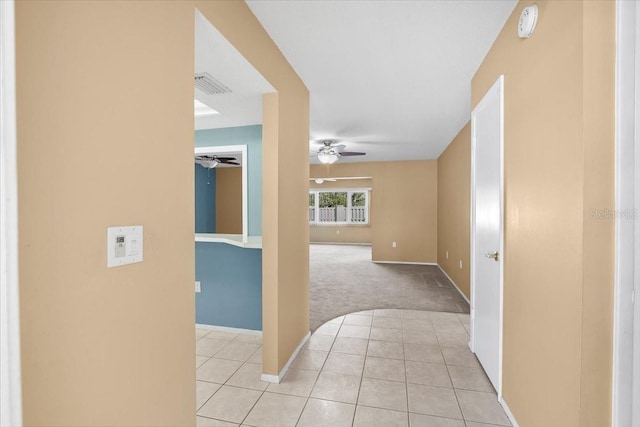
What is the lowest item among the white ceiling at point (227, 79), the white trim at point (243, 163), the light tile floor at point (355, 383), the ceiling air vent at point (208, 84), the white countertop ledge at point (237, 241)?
the light tile floor at point (355, 383)

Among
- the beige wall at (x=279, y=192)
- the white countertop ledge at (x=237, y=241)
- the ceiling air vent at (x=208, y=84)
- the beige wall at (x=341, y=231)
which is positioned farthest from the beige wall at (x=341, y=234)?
the ceiling air vent at (x=208, y=84)

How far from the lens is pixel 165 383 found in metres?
1.08

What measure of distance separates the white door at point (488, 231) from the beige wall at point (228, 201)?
10.2 feet

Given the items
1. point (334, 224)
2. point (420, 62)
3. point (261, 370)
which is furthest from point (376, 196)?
point (261, 370)

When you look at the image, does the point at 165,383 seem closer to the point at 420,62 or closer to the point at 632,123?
the point at 632,123

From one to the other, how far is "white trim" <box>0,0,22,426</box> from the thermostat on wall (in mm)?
1954

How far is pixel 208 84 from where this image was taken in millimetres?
2145

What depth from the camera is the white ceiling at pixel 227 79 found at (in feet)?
4.86

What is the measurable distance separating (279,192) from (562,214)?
1.64 m

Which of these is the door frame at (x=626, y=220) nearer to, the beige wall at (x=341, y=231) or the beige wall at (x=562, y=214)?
the beige wall at (x=562, y=214)

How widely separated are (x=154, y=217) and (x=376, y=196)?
6418mm

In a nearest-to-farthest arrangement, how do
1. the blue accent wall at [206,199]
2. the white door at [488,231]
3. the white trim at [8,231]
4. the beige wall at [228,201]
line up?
the white trim at [8,231], the white door at [488,231], the beige wall at [228,201], the blue accent wall at [206,199]

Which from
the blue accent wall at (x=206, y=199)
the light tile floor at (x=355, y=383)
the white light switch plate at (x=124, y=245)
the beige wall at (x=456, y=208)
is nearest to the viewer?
the white light switch plate at (x=124, y=245)

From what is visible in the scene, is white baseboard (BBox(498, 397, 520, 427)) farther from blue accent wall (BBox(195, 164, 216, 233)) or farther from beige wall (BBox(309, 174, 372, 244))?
beige wall (BBox(309, 174, 372, 244))
